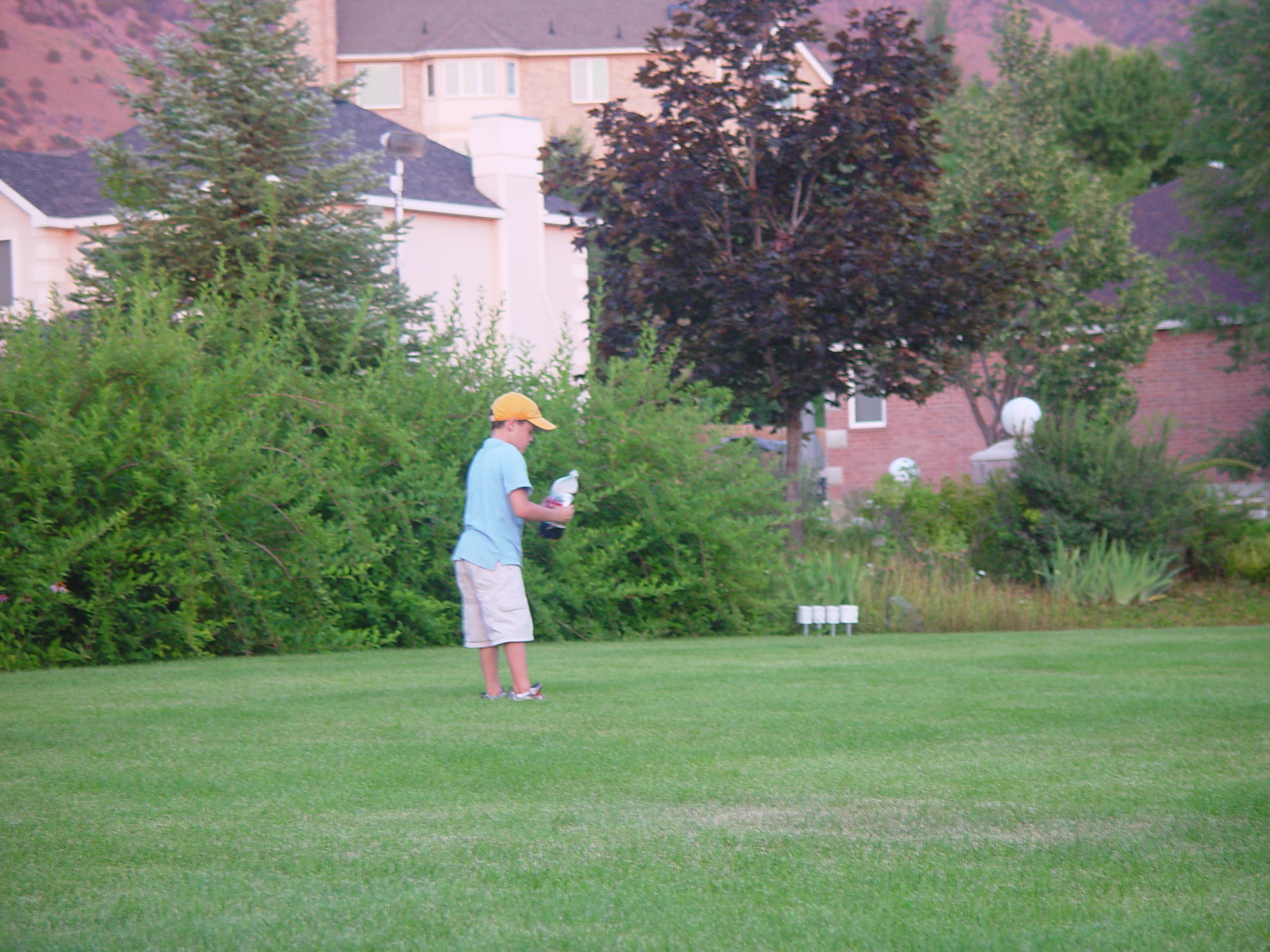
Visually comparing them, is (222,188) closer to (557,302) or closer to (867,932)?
(867,932)

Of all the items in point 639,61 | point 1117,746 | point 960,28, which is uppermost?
point 960,28

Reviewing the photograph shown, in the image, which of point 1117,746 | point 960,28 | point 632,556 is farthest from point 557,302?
point 960,28

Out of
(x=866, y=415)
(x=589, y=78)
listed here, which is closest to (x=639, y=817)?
(x=866, y=415)

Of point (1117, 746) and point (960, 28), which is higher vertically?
point (960, 28)

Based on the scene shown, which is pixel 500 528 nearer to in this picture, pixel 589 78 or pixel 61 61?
pixel 589 78

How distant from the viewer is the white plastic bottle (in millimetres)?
7504

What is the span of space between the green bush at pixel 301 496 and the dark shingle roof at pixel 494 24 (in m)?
54.8

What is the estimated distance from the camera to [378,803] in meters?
5.18

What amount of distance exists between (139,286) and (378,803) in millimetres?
7602

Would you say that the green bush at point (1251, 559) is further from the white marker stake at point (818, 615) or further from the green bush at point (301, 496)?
the white marker stake at point (818, 615)

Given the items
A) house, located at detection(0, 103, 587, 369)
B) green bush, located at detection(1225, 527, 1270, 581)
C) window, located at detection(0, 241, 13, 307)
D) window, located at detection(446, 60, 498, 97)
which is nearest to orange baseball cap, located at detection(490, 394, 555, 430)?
green bush, located at detection(1225, 527, 1270, 581)

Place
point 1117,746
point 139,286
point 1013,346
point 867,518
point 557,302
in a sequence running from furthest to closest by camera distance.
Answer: point 557,302 < point 1013,346 < point 867,518 < point 139,286 < point 1117,746

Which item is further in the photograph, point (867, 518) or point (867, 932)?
point (867, 518)

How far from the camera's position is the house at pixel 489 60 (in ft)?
214
